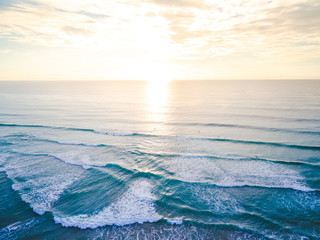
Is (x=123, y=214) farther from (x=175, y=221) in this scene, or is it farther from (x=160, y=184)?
(x=160, y=184)

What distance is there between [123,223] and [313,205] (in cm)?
1052

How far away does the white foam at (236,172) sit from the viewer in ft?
38.2

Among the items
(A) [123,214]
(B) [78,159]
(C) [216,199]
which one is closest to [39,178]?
(B) [78,159]

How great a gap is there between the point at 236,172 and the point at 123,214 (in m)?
8.94

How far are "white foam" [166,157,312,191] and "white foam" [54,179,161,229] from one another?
361 centimetres

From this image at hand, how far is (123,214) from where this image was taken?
29.1 feet

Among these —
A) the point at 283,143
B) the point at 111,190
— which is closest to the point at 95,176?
the point at 111,190

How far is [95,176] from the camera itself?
41.5 ft

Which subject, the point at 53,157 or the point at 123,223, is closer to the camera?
the point at 123,223

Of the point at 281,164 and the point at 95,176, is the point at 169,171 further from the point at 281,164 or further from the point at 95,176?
the point at 281,164

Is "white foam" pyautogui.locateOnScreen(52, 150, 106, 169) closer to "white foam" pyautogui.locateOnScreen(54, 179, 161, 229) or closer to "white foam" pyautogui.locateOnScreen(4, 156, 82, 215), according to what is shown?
"white foam" pyautogui.locateOnScreen(4, 156, 82, 215)

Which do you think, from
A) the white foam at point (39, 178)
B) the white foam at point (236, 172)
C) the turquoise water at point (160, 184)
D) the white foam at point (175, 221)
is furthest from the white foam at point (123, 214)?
the white foam at point (236, 172)

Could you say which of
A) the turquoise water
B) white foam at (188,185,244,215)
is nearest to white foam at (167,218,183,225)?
the turquoise water

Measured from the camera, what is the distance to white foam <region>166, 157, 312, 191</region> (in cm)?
1166
